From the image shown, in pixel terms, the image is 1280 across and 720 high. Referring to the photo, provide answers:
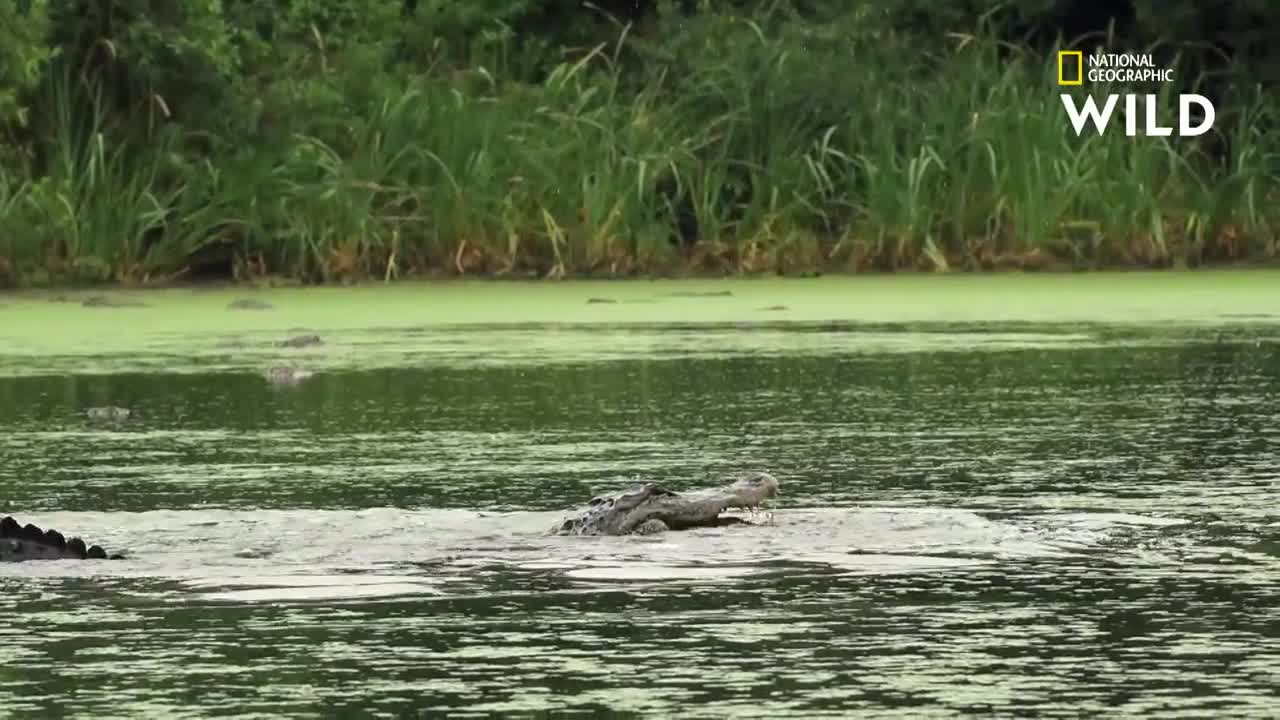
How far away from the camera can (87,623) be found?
29.6 ft

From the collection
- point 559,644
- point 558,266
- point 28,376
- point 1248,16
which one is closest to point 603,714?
point 559,644

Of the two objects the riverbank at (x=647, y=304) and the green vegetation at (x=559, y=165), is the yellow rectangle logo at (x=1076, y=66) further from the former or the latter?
the riverbank at (x=647, y=304)

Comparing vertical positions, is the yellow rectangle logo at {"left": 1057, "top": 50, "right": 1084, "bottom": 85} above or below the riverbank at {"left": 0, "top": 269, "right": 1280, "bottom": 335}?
above

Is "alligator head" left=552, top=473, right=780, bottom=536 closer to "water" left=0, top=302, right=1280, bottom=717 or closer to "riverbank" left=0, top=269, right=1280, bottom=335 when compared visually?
"water" left=0, top=302, right=1280, bottom=717

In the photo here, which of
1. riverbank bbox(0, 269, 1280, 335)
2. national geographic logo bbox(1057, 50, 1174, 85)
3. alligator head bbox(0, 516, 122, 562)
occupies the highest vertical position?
national geographic logo bbox(1057, 50, 1174, 85)

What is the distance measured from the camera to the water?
7.88m

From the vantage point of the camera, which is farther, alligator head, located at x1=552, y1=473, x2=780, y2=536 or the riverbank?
the riverbank

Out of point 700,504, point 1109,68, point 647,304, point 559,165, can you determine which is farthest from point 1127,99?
point 700,504

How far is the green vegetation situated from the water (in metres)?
7.53

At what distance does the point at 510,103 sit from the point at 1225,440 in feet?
48.8

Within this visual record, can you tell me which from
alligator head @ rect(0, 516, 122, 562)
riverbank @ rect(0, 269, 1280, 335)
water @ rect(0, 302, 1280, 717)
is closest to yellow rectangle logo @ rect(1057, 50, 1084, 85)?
riverbank @ rect(0, 269, 1280, 335)

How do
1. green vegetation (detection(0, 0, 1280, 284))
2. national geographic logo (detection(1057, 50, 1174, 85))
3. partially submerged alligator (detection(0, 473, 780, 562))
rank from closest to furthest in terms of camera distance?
partially submerged alligator (detection(0, 473, 780, 562)), green vegetation (detection(0, 0, 1280, 284)), national geographic logo (detection(1057, 50, 1174, 85))

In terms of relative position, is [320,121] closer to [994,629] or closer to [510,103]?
→ [510,103]

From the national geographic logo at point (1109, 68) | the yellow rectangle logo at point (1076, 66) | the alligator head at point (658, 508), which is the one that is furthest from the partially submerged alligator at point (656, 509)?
the national geographic logo at point (1109, 68)
